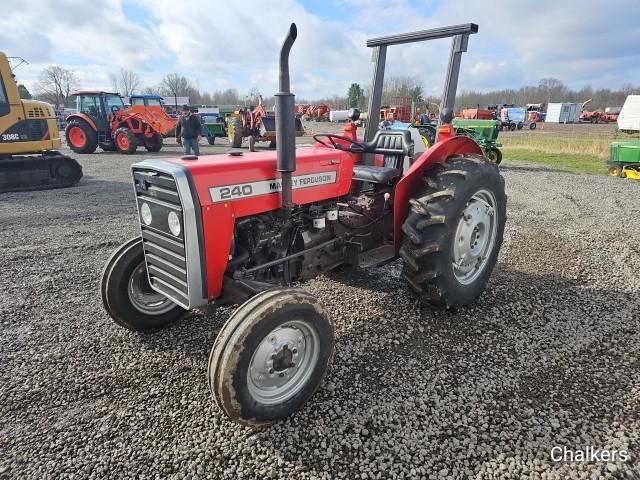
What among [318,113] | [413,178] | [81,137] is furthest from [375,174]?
[318,113]

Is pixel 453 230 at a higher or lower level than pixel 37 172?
higher

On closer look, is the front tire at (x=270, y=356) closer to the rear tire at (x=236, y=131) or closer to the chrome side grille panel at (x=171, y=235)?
the chrome side grille panel at (x=171, y=235)

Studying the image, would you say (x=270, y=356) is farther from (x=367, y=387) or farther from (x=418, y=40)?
(x=418, y=40)

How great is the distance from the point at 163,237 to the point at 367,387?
163 centimetres

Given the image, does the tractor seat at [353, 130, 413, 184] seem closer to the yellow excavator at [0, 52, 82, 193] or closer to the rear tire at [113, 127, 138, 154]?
the yellow excavator at [0, 52, 82, 193]

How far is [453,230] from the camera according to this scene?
3.12m

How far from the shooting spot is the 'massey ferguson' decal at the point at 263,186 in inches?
98.5

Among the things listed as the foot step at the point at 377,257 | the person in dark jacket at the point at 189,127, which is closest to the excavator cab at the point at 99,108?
the person in dark jacket at the point at 189,127

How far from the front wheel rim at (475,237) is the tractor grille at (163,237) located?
6.98 feet

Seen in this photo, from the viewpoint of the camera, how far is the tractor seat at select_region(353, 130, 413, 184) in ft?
11.6

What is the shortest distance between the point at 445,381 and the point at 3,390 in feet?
9.35

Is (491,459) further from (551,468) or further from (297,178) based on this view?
(297,178)

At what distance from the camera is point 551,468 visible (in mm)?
2057

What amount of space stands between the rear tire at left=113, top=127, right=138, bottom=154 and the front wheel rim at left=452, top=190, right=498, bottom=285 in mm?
14942
